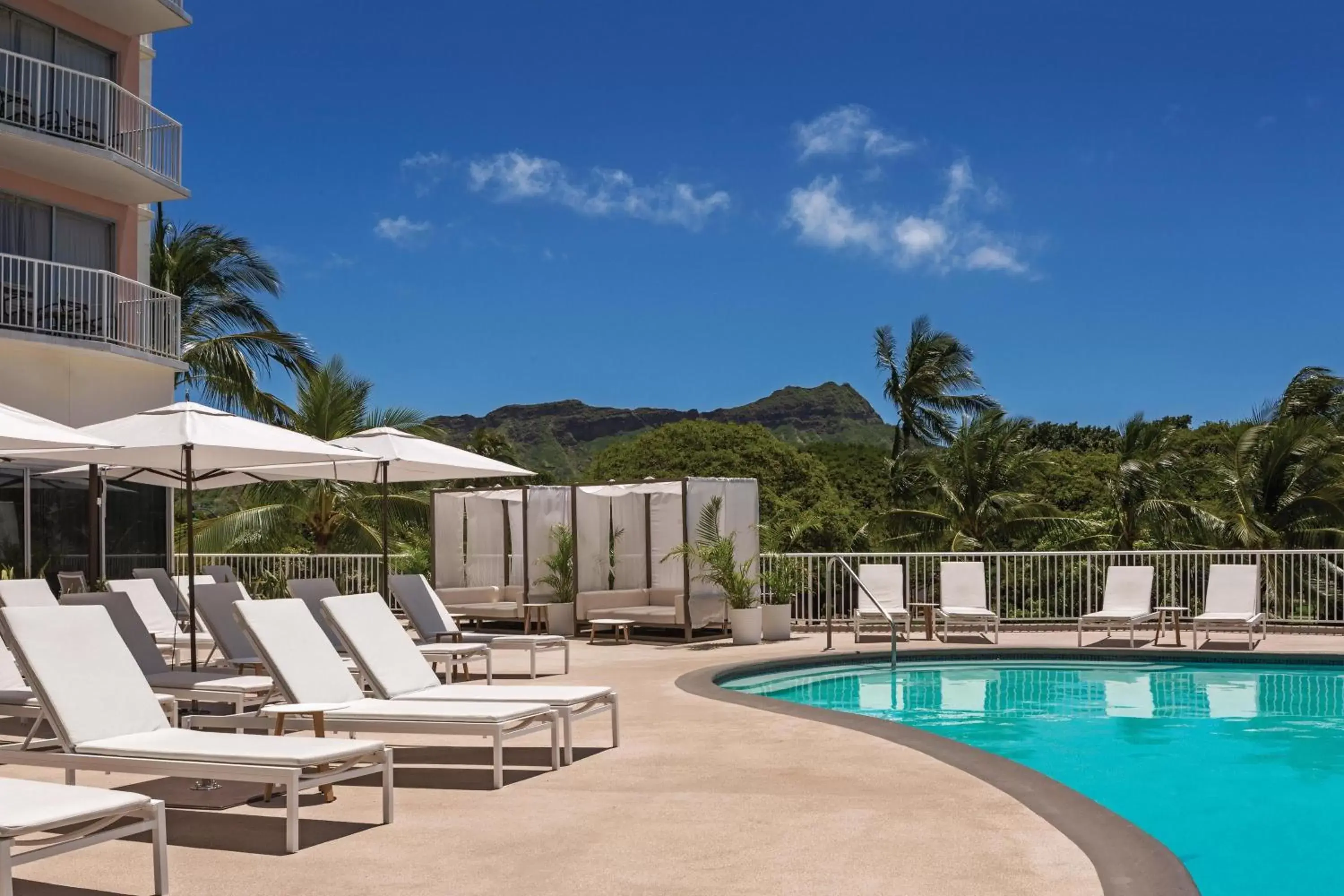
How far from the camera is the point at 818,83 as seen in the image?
4909 centimetres

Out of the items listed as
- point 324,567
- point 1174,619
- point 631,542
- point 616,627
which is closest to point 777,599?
point 616,627

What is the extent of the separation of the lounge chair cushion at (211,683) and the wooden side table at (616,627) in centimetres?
747

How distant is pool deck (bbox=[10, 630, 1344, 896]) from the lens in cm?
473

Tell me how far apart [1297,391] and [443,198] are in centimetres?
4254

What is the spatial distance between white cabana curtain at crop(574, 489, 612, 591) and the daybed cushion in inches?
371

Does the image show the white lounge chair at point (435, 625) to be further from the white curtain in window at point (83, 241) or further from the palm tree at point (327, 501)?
the palm tree at point (327, 501)

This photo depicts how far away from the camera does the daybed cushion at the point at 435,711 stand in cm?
642

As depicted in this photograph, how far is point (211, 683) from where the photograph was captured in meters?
7.57

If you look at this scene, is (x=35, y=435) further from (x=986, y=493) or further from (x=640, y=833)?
(x=986, y=493)

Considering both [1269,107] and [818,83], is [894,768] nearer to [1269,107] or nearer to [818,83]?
[1269,107]

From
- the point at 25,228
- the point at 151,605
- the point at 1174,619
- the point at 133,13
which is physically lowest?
the point at 1174,619

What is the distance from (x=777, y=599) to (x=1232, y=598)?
16.7 ft

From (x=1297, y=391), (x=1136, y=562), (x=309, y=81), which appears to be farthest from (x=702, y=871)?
(x=309, y=81)

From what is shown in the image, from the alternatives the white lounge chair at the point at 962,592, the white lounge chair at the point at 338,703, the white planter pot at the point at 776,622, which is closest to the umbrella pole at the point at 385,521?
the white lounge chair at the point at 338,703
